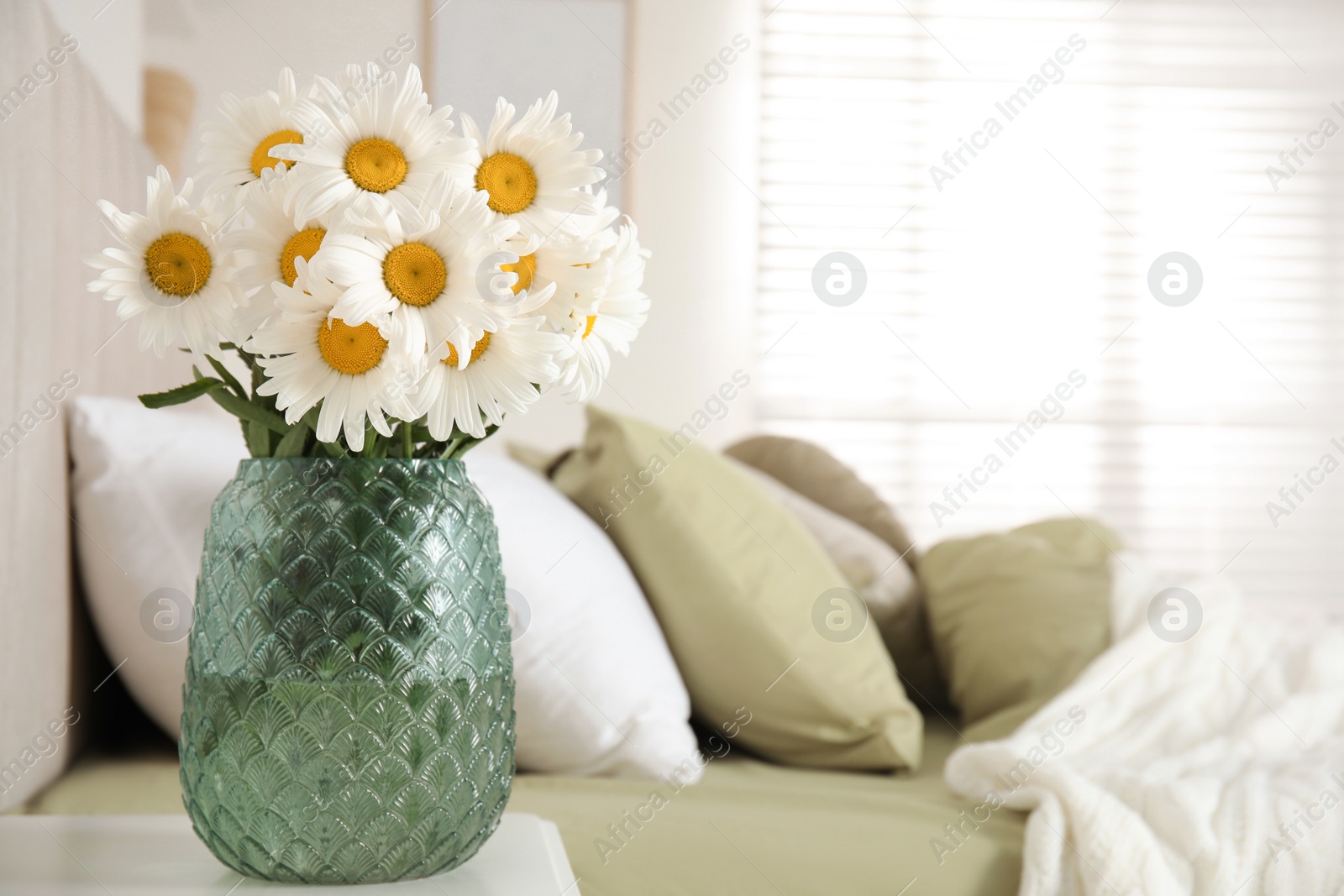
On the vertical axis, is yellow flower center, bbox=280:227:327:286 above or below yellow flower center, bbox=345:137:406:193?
below

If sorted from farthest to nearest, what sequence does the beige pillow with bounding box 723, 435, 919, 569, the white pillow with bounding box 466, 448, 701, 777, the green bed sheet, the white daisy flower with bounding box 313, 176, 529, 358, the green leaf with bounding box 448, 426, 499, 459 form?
the beige pillow with bounding box 723, 435, 919, 569, the white pillow with bounding box 466, 448, 701, 777, the green bed sheet, the green leaf with bounding box 448, 426, 499, 459, the white daisy flower with bounding box 313, 176, 529, 358

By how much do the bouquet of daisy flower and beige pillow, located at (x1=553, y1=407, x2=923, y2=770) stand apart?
529 mm

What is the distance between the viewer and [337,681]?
22.7 inches

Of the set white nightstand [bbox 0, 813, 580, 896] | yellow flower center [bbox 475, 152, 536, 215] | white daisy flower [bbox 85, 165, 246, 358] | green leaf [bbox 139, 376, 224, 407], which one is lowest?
white nightstand [bbox 0, 813, 580, 896]

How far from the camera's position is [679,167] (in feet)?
8.14

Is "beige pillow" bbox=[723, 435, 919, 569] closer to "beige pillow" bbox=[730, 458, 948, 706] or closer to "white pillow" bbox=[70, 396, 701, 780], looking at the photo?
"beige pillow" bbox=[730, 458, 948, 706]

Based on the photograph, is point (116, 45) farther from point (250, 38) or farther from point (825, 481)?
point (825, 481)

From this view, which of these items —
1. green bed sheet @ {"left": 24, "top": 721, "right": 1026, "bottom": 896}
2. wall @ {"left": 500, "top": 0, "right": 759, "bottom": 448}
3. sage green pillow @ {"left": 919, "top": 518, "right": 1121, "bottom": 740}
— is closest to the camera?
green bed sheet @ {"left": 24, "top": 721, "right": 1026, "bottom": 896}

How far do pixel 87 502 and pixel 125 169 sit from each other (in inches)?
16.5

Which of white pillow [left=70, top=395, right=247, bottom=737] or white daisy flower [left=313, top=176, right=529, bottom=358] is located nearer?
white daisy flower [left=313, top=176, right=529, bottom=358]

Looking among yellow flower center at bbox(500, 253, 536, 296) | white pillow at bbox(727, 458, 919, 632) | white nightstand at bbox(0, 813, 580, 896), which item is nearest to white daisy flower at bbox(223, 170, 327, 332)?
yellow flower center at bbox(500, 253, 536, 296)

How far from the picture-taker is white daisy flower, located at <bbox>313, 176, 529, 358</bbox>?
21.0 inches

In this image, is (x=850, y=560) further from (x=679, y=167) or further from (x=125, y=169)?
(x=679, y=167)

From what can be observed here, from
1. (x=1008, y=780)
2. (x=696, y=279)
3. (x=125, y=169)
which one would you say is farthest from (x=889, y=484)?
(x=125, y=169)
